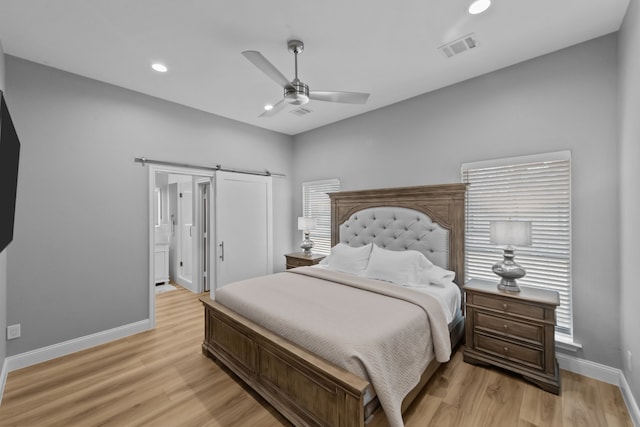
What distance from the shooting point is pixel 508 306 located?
243 cm

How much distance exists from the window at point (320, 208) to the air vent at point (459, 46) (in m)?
2.38

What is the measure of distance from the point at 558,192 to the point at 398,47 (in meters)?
2.03

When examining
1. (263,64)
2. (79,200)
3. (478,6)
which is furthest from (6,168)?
(478,6)

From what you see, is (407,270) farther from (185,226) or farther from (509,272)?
(185,226)

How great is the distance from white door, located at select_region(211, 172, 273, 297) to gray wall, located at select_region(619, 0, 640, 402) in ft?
14.1

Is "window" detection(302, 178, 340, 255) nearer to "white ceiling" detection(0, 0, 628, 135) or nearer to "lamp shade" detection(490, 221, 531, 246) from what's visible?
"white ceiling" detection(0, 0, 628, 135)

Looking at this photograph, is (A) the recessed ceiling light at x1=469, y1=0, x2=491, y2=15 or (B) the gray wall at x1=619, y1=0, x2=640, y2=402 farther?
(A) the recessed ceiling light at x1=469, y1=0, x2=491, y2=15

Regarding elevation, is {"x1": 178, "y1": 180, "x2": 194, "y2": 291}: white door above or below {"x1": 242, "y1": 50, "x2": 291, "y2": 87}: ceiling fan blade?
below

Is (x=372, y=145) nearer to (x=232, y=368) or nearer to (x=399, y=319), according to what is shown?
(x=399, y=319)

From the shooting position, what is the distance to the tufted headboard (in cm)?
316

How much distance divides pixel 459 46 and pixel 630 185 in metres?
1.74

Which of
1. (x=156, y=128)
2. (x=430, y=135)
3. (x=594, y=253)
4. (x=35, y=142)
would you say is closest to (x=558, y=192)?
(x=594, y=253)

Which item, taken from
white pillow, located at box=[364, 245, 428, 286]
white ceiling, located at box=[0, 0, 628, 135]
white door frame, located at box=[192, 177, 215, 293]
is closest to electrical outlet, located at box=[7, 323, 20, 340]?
white door frame, located at box=[192, 177, 215, 293]

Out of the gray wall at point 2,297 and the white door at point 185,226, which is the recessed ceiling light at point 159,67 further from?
the white door at point 185,226
